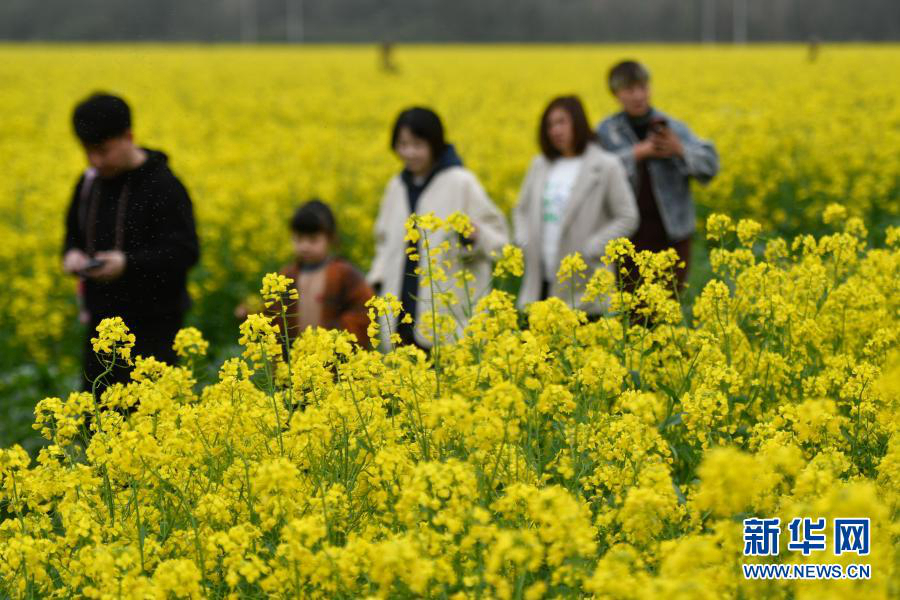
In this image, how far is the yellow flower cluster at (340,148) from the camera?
8258mm

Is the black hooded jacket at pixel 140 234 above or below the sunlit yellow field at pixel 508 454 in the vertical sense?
above

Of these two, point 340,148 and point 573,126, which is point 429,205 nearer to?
point 573,126

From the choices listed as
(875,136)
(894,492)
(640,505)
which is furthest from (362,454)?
Answer: (875,136)

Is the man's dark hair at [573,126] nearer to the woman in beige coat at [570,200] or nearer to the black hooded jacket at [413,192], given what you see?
the woman in beige coat at [570,200]

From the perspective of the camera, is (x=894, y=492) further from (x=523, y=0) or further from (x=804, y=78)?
(x=523, y=0)

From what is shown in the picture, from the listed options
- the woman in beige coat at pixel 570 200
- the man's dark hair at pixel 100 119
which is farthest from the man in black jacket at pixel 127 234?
the woman in beige coat at pixel 570 200

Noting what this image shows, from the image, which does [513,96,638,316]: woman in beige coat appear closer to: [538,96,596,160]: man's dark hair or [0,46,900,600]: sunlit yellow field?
[538,96,596,160]: man's dark hair

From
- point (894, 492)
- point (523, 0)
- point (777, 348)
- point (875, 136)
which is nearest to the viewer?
point (894, 492)

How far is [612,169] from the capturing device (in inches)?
198

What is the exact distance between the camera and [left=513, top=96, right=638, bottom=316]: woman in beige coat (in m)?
5.00

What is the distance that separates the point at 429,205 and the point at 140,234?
1297 millimetres

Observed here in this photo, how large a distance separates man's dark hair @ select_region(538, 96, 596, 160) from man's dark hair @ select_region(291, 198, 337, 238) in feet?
3.59

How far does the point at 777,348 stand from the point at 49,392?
4.74 meters

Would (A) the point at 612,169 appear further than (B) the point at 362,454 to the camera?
Yes
